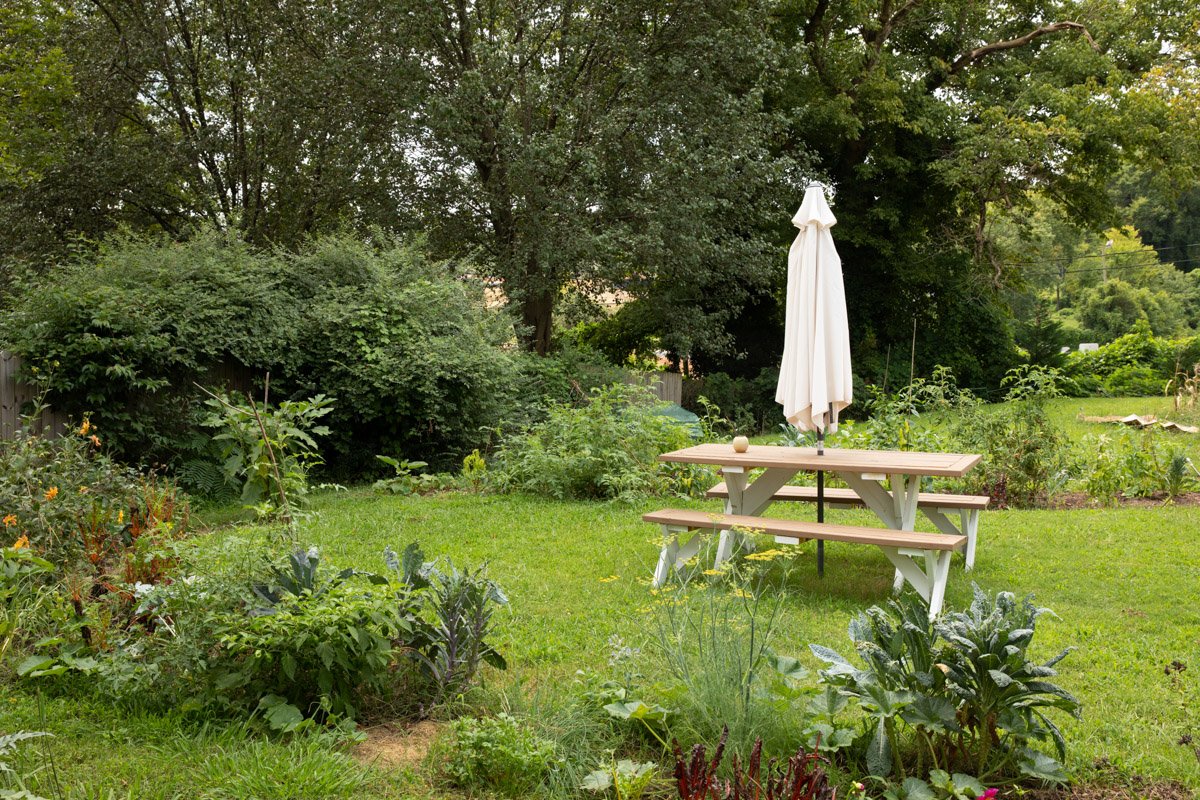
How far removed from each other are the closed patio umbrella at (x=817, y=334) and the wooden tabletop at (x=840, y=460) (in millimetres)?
251

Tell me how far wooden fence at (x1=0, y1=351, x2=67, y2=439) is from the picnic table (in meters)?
6.46

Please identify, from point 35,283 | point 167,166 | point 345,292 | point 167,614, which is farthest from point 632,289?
point 167,614

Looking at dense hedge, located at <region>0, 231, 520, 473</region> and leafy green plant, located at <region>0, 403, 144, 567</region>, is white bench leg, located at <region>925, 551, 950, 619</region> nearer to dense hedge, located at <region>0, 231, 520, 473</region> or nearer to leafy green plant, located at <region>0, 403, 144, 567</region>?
leafy green plant, located at <region>0, 403, 144, 567</region>

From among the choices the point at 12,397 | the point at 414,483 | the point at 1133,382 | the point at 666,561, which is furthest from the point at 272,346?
the point at 1133,382

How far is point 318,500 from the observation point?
896cm

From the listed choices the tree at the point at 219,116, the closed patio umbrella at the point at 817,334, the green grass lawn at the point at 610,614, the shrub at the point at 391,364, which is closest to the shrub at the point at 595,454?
the green grass lawn at the point at 610,614

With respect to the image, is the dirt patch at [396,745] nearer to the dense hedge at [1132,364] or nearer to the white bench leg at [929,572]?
the white bench leg at [929,572]

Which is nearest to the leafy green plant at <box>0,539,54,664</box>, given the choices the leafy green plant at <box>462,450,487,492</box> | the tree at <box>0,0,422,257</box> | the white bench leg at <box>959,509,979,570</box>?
the white bench leg at <box>959,509,979,570</box>

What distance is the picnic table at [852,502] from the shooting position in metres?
4.94

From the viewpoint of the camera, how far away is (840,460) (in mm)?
5707

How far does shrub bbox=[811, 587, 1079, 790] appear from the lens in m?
2.73

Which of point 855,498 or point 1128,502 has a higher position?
point 855,498

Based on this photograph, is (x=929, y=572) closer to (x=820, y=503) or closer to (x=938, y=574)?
(x=938, y=574)

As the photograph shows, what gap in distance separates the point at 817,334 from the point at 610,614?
2.42 metres
